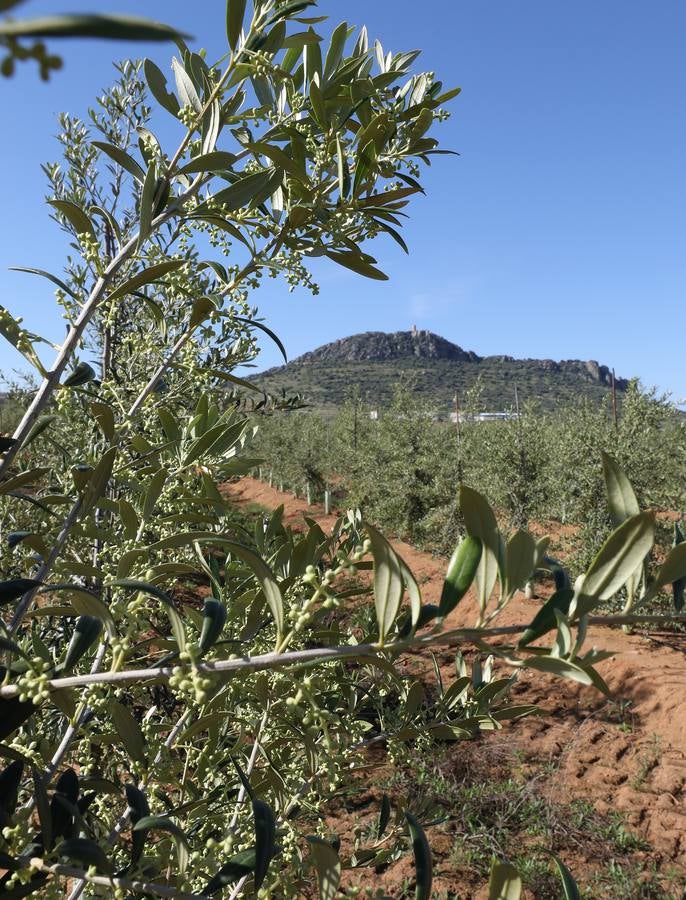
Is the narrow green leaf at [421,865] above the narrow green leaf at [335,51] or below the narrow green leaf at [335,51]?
below

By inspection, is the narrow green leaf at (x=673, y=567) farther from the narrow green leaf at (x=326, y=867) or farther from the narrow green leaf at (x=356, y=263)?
the narrow green leaf at (x=356, y=263)

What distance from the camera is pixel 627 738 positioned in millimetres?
6012

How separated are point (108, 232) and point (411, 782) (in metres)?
4.91

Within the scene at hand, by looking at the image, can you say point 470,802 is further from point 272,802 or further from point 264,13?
point 264,13

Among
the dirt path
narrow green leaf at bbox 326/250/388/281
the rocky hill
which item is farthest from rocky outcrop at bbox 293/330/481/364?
narrow green leaf at bbox 326/250/388/281

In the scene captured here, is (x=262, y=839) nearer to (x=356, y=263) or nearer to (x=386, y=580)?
(x=386, y=580)

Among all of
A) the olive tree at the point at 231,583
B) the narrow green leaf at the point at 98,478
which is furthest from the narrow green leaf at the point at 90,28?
the narrow green leaf at the point at 98,478

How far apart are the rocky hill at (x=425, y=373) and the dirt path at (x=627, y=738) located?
148 feet

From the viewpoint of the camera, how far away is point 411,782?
16.2 feet

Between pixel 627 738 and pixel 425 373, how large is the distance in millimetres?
89516

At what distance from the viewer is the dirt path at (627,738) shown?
15.8 feet

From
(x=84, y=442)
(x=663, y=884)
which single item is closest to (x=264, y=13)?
(x=84, y=442)

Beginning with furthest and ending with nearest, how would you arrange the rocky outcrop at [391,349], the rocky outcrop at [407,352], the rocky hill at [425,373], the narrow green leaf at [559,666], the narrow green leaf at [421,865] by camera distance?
the rocky outcrop at [391,349]
the rocky outcrop at [407,352]
the rocky hill at [425,373]
the narrow green leaf at [421,865]
the narrow green leaf at [559,666]

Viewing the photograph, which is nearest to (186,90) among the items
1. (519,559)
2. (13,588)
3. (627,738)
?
(13,588)
